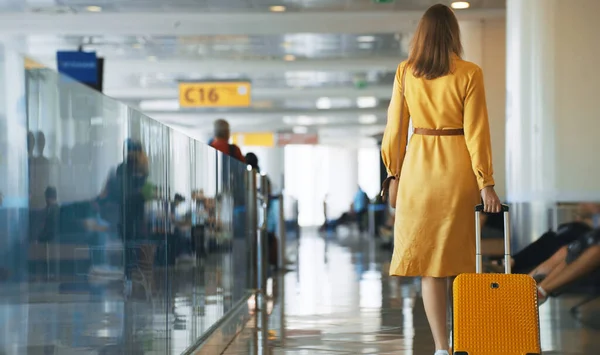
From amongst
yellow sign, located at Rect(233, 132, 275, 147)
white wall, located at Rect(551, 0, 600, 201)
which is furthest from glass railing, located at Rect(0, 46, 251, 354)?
yellow sign, located at Rect(233, 132, 275, 147)

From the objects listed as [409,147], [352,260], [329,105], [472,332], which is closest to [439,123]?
[409,147]

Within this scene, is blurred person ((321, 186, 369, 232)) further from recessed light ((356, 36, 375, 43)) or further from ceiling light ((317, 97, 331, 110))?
recessed light ((356, 36, 375, 43))

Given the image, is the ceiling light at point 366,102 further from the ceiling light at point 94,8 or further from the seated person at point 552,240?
the seated person at point 552,240

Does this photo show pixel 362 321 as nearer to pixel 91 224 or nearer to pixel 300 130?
pixel 91 224

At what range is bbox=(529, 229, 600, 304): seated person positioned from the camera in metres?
6.80

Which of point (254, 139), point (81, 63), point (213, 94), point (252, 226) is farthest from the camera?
point (254, 139)

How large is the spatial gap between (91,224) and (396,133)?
1926 millimetres

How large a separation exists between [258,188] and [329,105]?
19.6 meters

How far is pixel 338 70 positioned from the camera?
20234mm

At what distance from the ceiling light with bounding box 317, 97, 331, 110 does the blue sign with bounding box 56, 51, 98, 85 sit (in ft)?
34.6

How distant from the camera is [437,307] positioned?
4.32 metres

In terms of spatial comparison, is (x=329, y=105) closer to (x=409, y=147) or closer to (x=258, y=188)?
(x=258, y=188)

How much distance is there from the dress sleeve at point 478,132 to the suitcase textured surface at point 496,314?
0.54 m

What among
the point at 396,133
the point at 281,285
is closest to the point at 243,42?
the point at 281,285
